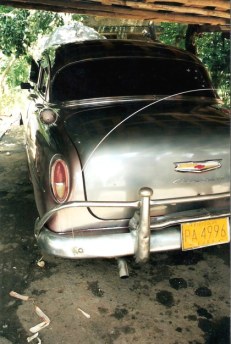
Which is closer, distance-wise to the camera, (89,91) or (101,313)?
(101,313)

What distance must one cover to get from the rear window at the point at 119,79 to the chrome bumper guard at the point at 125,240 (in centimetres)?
133

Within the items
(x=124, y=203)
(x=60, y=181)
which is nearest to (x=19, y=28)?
(x=60, y=181)

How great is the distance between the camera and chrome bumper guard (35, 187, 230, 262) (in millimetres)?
2225

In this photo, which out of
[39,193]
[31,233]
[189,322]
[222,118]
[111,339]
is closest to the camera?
[111,339]

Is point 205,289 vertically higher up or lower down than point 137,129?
lower down

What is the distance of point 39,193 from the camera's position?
2.61 meters

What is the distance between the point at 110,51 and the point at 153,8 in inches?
22.5

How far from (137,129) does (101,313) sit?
4.43ft

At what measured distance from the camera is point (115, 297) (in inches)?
105

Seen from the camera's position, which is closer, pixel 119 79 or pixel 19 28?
pixel 119 79

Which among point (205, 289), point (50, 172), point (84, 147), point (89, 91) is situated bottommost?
point (205, 289)

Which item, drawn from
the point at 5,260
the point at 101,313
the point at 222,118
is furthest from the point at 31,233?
the point at 222,118

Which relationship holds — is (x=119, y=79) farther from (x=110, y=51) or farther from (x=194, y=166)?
(x=194, y=166)

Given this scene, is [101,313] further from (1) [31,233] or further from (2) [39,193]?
(1) [31,233]
